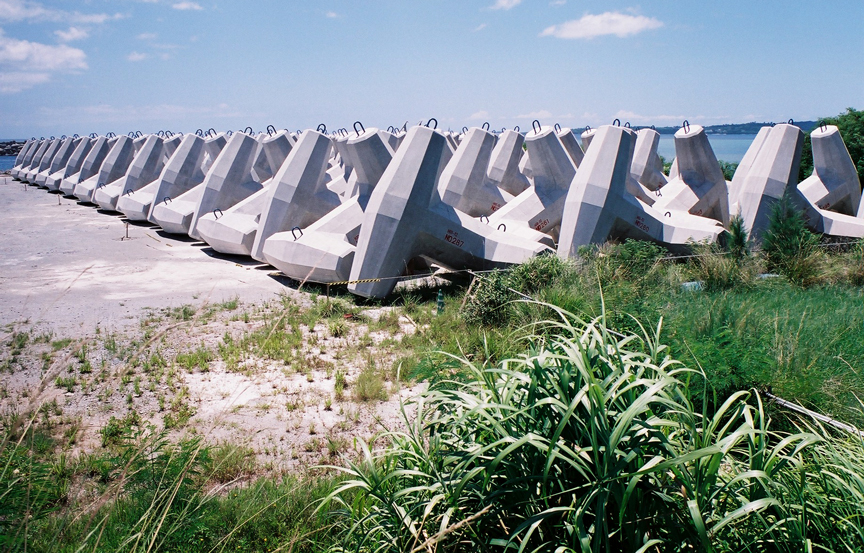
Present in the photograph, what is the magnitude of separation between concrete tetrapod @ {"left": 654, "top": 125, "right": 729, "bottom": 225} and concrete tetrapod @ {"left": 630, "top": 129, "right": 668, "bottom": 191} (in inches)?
168

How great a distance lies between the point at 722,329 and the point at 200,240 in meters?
15.1

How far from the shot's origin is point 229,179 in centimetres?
1605

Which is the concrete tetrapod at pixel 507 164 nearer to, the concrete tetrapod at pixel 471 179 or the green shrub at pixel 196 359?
the concrete tetrapod at pixel 471 179

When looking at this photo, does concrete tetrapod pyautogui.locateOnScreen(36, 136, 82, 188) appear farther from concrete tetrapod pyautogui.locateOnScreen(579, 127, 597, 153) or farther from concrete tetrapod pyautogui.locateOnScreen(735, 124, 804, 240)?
concrete tetrapod pyautogui.locateOnScreen(735, 124, 804, 240)

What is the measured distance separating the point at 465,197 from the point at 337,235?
178 inches

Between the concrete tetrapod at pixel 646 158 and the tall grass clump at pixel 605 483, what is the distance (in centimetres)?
1697

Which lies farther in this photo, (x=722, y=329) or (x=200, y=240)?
(x=200, y=240)

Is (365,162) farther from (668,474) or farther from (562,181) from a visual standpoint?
(668,474)

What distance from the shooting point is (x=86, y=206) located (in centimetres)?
2628

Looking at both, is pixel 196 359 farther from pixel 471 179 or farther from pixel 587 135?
pixel 587 135

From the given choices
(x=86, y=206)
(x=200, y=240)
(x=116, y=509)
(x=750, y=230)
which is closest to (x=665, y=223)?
(x=750, y=230)

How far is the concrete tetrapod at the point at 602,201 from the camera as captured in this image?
36.0 ft

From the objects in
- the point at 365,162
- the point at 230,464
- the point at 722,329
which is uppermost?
the point at 365,162

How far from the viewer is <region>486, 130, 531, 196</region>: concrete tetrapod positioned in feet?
55.9
